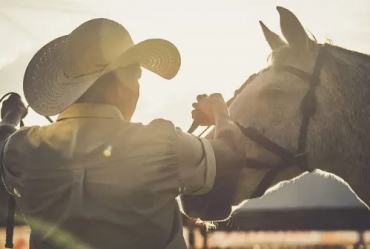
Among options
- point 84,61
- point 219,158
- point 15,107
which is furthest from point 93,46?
point 15,107

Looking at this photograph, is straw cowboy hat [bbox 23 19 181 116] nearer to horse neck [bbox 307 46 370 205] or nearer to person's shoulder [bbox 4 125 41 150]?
person's shoulder [bbox 4 125 41 150]

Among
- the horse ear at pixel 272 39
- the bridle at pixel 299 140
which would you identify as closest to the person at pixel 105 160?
the bridle at pixel 299 140

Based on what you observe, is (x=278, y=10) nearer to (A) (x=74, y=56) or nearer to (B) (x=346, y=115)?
(B) (x=346, y=115)

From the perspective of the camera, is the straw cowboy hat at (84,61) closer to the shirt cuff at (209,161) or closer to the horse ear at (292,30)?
the shirt cuff at (209,161)

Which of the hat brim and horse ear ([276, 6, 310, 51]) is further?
horse ear ([276, 6, 310, 51])

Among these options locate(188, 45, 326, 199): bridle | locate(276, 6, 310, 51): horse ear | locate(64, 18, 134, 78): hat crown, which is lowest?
locate(188, 45, 326, 199): bridle

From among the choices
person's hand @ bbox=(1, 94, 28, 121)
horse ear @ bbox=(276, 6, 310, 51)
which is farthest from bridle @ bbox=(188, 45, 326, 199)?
person's hand @ bbox=(1, 94, 28, 121)

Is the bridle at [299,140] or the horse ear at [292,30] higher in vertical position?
the horse ear at [292,30]

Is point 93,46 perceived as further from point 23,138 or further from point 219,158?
point 219,158

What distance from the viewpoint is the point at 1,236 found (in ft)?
16.4

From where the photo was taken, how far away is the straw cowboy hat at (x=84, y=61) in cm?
224

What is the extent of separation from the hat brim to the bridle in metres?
1.06

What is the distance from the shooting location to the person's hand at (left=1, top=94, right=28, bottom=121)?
114 inches

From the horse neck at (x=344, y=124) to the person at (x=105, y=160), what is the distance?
1.18 meters
